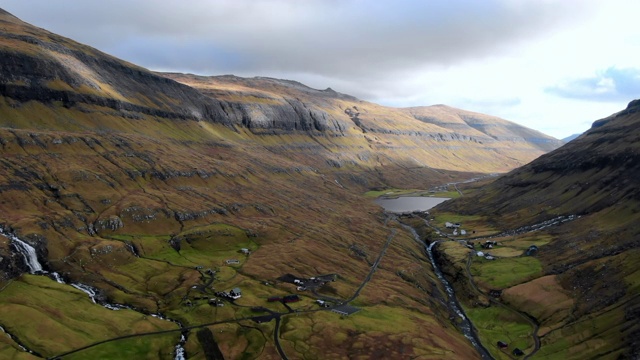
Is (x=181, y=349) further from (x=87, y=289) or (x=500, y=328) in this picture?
(x=500, y=328)

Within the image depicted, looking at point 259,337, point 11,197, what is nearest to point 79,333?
point 259,337

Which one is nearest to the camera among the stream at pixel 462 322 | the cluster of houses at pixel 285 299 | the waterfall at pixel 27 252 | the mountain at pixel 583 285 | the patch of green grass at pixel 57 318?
the patch of green grass at pixel 57 318

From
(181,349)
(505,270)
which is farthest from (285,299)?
(505,270)

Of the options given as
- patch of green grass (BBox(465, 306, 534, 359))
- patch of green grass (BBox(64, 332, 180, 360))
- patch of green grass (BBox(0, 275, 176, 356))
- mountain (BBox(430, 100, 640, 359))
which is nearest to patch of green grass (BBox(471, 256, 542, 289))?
mountain (BBox(430, 100, 640, 359))

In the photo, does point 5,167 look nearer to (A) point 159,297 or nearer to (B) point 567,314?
(A) point 159,297

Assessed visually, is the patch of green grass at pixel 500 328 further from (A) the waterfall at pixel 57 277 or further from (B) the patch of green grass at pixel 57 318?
(A) the waterfall at pixel 57 277

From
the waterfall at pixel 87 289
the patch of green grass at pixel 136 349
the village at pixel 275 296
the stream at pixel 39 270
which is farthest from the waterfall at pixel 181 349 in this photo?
the waterfall at pixel 87 289
